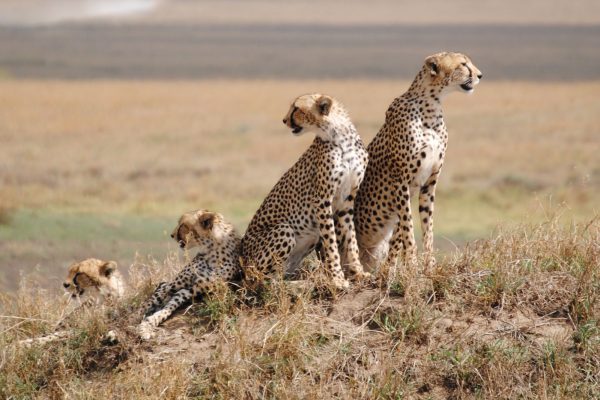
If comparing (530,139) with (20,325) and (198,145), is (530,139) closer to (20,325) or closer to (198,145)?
(198,145)

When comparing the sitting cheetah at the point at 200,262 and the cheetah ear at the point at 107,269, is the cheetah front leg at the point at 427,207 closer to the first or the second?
the sitting cheetah at the point at 200,262

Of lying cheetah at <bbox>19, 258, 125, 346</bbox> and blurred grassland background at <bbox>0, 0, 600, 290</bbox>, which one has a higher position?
lying cheetah at <bbox>19, 258, 125, 346</bbox>

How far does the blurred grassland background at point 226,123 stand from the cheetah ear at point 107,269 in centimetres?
124

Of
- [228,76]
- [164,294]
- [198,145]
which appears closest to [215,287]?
[164,294]

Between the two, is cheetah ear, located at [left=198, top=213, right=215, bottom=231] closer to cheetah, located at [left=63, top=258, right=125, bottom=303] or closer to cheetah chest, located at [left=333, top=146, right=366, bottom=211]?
cheetah chest, located at [left=333, top=146, right=366, bottom=211]

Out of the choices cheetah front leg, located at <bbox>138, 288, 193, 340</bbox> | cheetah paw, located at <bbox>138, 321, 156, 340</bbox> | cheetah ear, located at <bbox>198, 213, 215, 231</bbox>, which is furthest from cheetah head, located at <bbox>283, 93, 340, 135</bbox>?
cheetah paw, located at <bbox>138, 321, 156, 340</bbox>

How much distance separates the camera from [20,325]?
6461mm

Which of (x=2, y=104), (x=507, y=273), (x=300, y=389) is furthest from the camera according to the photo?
(x=2, y=104)

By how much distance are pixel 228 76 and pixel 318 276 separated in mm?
36095

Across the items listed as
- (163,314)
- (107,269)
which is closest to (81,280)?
(107,269)

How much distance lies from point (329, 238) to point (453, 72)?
1190 mm

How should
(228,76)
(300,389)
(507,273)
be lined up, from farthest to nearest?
1. (228,76)
2. (507,273)
3. (300,389)

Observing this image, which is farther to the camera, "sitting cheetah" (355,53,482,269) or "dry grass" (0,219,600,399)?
"sitting cheetah" (355,53,482,269)

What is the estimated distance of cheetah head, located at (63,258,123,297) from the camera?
682cm
